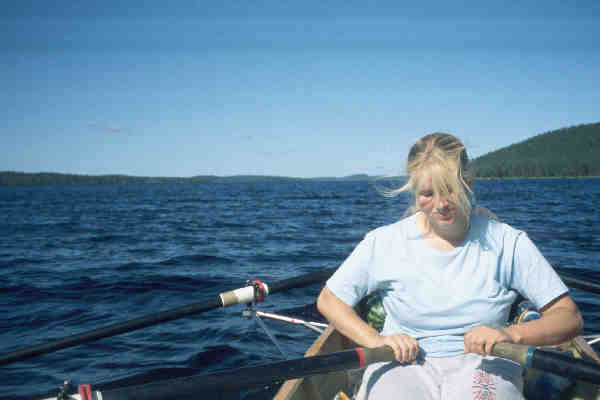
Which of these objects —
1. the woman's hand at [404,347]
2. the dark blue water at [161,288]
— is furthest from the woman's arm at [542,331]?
the dark blue water at [161,288]

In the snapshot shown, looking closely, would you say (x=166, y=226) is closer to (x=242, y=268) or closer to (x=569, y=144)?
(x=242, y=268)

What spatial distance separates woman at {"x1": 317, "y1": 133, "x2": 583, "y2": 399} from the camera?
222cm

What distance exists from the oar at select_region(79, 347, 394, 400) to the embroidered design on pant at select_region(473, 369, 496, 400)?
429mm

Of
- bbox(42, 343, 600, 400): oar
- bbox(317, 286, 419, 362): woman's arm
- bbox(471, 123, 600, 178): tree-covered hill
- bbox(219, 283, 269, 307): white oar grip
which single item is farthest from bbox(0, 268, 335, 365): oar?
bbox(471, 123, 600, 178): tree-covered hill

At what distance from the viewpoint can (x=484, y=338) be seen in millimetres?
2150

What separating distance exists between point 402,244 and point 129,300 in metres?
7.69

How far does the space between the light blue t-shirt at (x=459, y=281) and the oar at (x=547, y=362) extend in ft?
0.63

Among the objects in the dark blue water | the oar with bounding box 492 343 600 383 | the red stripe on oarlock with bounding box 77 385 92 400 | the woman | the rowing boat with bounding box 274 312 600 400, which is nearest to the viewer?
the red stripe on oarlock with bounding box 77 385 92 400

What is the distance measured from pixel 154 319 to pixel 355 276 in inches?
95.1

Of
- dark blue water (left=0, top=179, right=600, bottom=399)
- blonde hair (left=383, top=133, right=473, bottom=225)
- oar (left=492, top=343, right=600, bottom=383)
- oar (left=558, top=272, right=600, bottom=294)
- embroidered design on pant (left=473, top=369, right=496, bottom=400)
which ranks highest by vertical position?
blonde hair (left=383, top=133, right=473, bottom=225)

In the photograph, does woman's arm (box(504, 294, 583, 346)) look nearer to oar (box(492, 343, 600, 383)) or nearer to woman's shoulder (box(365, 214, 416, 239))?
oar (box(492, 343, 600, 383))

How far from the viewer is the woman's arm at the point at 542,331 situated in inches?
85.1

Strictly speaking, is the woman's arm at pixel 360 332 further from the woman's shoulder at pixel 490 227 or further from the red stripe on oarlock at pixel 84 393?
the red stripe on oarlock at pixel 84 393

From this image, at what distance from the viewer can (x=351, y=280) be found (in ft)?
8.36
